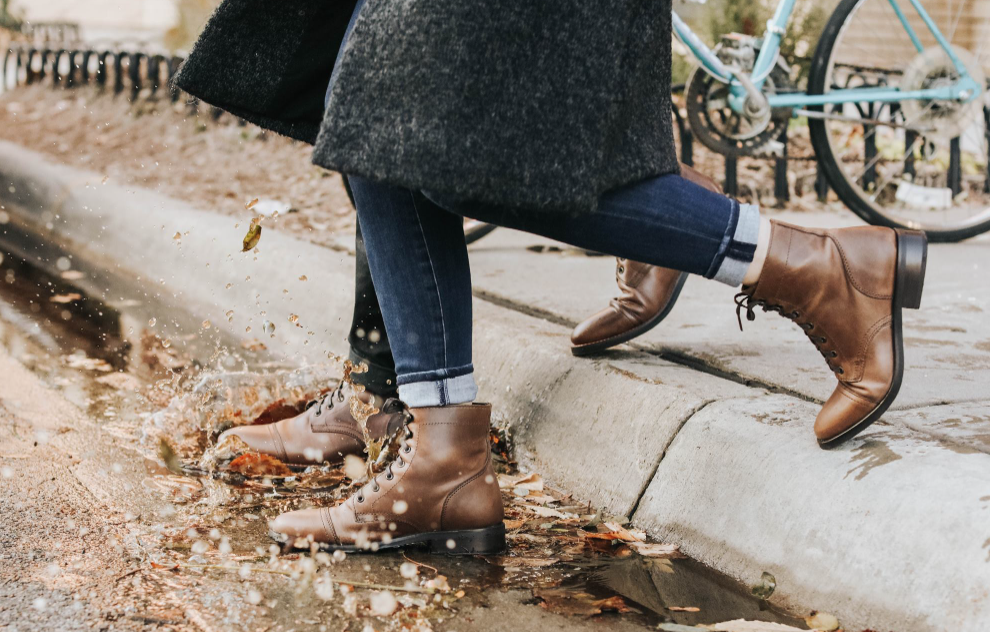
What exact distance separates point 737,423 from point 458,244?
1.92ft

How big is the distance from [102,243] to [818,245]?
12.7ft

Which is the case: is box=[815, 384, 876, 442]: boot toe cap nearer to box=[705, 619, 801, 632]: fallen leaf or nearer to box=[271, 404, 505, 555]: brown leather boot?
box=[705, 619, 801, 632]: fallen leaf

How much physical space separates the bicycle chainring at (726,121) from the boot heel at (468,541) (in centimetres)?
279

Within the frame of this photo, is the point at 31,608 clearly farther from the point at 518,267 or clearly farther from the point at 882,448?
the point at 518,267

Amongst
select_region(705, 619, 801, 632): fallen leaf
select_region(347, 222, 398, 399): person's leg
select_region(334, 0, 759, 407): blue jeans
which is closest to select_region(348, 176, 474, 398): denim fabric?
select_region(334, 0, 759, 407): blue jeans

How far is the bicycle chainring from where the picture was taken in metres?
4.12

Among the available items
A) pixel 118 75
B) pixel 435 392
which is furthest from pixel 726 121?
pixel 118 75

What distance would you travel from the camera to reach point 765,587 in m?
1.52

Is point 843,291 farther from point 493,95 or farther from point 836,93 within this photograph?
point 836,93

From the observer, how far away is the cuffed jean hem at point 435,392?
169 cm

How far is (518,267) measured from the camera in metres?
3.53

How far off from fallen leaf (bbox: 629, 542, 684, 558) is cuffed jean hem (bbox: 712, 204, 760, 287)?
498mm

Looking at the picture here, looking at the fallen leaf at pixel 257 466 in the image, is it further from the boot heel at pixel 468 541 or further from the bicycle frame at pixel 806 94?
the bicycle frame at pixel 806 94

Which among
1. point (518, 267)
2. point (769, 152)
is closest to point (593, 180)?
point (518, 267)
